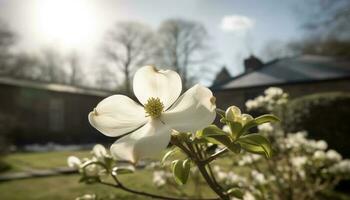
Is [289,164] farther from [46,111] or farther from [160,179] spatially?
[46,111]

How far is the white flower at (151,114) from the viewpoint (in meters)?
0.37

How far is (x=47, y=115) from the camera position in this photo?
15484 mm

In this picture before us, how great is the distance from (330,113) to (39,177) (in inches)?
165

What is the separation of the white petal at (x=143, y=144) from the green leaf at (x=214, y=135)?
105mm

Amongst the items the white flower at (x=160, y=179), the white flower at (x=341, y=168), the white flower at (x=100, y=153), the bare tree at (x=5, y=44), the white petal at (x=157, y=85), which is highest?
the bare tree at (x=5, y=44)

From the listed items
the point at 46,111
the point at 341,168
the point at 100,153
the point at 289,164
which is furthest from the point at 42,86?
the point at 100,153

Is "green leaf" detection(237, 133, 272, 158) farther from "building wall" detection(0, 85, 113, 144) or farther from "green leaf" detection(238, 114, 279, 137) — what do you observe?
"building wall" detection(0, 85, 113, 144)

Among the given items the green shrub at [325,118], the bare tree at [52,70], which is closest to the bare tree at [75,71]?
the bare tree at [52,70]

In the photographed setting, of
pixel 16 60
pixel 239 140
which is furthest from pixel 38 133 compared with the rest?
pixel 239 140

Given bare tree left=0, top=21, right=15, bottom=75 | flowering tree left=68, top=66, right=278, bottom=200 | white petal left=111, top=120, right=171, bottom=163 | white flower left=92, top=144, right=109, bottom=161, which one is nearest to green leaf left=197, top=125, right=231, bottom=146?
flowering tree left=68, top=66, right=278, bottom=200

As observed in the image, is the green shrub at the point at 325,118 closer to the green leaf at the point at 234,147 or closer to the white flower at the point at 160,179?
the white flower at the point at 160,179

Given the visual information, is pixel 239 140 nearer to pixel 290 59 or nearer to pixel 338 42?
pixel 290 59

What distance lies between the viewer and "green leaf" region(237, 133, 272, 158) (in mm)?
492

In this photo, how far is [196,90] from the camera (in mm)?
387
